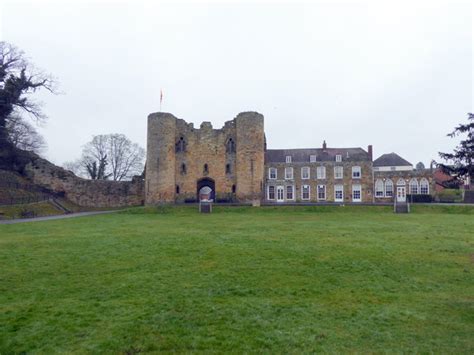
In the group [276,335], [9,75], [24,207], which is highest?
[9,75]

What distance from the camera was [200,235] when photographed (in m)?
12.8

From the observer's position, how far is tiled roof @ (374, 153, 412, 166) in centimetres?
4712

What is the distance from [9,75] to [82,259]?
2449 centimetres

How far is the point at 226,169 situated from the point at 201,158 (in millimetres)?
2655

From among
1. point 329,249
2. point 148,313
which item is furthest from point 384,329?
point 329,249

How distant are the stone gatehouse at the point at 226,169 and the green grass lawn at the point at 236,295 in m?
20.2

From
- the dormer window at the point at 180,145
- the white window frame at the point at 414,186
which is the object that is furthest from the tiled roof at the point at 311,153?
the dormer window at the point at 180,145

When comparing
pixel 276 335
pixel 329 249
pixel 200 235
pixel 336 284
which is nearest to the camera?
pixel 276 335

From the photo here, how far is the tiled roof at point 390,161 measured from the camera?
155 feet

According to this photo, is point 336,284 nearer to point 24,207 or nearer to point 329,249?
point 329,249

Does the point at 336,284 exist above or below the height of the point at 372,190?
below

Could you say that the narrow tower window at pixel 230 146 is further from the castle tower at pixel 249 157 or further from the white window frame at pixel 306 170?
the white window frame at pixel 306 170

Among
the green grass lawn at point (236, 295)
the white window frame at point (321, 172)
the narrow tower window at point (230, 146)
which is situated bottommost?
the green grass lawn at point (236, 295)

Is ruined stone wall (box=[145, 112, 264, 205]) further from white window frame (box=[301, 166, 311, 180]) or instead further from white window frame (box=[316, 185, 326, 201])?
white window frame (box=[316, 185, 326, 201])
